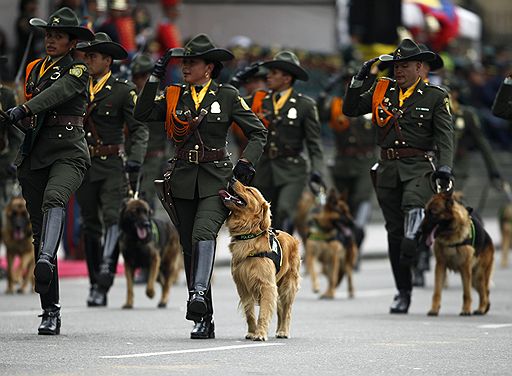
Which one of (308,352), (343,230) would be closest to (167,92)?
(308,352)

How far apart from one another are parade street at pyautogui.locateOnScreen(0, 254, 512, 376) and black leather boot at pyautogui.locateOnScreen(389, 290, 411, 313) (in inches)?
5.1

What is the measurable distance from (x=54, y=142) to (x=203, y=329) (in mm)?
1648

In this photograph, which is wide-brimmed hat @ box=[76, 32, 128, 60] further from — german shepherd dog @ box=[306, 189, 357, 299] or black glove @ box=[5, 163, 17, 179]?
german shepherd dog @ box=[306, 189, 357, 299]

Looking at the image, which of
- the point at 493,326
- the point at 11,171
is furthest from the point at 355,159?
the point at 493,326

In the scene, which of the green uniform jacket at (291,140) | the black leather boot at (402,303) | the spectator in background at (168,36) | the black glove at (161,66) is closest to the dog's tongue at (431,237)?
the black leather boot at (402,303)

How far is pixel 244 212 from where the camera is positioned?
1176cm

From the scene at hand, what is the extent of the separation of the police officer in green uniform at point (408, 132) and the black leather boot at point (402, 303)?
18.6 inches

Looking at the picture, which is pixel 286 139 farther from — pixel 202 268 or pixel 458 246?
pixel 202 268

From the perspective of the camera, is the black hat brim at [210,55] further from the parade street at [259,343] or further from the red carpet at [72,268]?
the red carpet at [72,268]

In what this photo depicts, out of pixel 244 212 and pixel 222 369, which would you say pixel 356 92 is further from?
pixel 222 369

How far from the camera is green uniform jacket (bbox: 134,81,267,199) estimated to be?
39.2 ft

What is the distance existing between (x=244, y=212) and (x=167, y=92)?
1.08 m

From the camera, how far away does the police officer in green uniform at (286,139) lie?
15852mm

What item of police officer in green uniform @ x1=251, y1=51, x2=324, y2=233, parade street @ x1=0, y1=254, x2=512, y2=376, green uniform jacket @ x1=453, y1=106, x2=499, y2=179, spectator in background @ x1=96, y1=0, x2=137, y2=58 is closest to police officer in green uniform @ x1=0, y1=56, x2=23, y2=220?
parade street @ x1=0, y1=254, x2=512, y2=376
